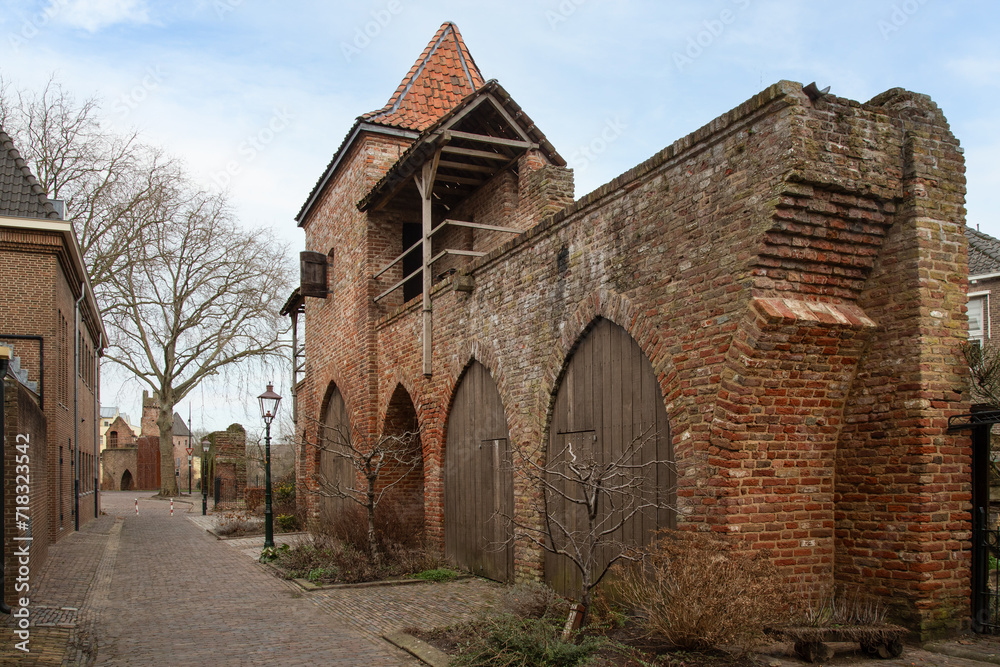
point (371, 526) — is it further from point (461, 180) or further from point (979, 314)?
point (979, 314)

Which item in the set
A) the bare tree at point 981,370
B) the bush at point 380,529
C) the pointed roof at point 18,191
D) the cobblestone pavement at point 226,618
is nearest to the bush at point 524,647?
the cobblestone pavement at point 226,618

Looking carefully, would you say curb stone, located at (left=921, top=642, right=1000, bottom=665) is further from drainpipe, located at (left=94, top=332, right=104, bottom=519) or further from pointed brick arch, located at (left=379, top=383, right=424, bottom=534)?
drainpipe, located at (left=94, top=332, right=104, bottom=519)

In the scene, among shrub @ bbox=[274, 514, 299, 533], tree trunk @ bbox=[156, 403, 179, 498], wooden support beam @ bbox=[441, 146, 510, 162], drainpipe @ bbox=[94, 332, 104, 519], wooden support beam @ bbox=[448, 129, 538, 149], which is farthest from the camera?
tree trunk @ bbox=[156, 403, 179, 498]

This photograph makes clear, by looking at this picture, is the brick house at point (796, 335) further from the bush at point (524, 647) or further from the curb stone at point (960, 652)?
the bush at point (524, 647)

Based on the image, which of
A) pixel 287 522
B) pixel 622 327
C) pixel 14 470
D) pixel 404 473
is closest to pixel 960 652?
pixel 622 327

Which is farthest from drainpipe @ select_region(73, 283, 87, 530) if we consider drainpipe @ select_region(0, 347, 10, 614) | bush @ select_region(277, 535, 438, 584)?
drainpipe @ select_region(0, 347, 10, 614)

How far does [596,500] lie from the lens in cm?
672

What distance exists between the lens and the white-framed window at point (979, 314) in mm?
23844

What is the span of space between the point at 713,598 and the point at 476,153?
953 cm

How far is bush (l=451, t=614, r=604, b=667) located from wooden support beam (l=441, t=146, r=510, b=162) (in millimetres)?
8456

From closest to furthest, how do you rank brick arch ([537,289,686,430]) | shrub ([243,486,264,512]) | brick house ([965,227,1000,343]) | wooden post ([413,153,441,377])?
brick arch ([537,289,686,430]) → wooden post ([413,153,441,377]) → brick house ([965,227,1000,343]) → shrub ([243,486,264,512])

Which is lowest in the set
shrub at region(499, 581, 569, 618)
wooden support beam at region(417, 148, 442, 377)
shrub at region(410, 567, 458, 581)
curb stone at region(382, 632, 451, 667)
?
shrub at region(410, 567, 458, 581)

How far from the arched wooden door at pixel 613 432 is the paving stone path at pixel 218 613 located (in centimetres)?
162

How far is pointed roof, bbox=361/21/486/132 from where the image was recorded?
17391 millimetres
